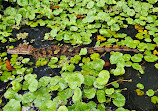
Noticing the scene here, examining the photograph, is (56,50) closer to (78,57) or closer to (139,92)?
(78,57)

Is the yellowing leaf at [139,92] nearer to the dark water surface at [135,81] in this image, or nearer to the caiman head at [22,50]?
the dark water surface at [135,81]

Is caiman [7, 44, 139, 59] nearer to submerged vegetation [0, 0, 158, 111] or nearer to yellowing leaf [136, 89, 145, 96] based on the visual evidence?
submerged vegetation [0, 0, 158, 111]

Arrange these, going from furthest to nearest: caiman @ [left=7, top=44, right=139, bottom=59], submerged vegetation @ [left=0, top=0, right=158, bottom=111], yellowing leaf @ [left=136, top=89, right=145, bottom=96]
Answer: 1. caiman @ [left=7, top=44, right=139, bottom=59]
2. yellowing leaf @ [left=136, top=89, right=145, bottom=96]
3. submerged vegetation @ [left=0, top=0, right=158, bottom=111]

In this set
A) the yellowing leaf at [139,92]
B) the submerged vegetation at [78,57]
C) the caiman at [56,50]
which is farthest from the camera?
the caiman at [56,50]

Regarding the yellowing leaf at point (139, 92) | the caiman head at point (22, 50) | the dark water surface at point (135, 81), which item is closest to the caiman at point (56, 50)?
the caiman head at point (22, 50)

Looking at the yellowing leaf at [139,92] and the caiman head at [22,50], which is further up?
the caiman head at [22,50]

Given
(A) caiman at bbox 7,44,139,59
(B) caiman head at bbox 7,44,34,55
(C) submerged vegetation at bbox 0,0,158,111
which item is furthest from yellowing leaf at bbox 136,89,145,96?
(B) caiman head at bbox 7,44,34,55

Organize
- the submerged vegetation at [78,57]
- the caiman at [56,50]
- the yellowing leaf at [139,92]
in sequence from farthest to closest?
the caiman at [56,50] → the yellowing leaf at [139,92] → the submerged vegetation at [78,57]

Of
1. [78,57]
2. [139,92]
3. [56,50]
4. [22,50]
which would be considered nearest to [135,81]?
[139,92]

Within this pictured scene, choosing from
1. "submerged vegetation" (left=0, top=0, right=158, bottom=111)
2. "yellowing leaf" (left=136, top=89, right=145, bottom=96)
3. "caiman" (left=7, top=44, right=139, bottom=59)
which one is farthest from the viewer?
"caiman" (left=7, top=44, right=139, bottom=59)
